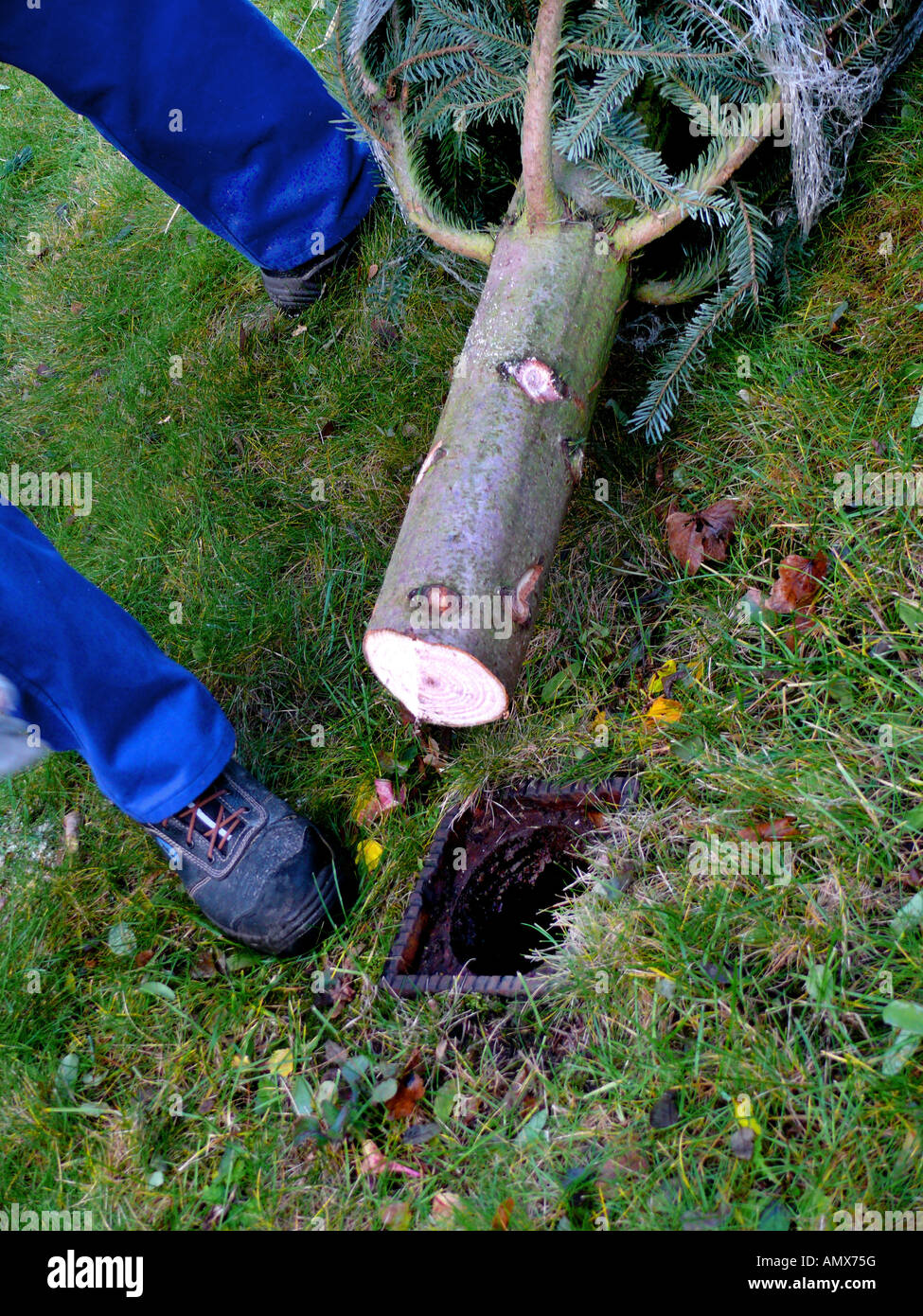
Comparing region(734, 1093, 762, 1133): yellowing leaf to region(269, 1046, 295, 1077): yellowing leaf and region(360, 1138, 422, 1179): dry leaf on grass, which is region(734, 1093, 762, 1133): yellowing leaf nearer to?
region(360, 1138, 422, 1179): dry leaf on grass

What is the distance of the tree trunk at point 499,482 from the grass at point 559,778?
1.11ft

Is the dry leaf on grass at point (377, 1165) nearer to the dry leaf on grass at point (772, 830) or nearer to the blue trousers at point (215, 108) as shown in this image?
→ the dry leaf on grass at point (772, 830)

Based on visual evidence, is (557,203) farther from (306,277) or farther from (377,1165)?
(377,1165)

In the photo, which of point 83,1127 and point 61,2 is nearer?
point 83,1127

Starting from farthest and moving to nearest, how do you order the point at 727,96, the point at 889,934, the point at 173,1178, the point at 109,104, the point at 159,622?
the point at 159,622 < the point at 109,104 < the point at 727,96 < the point at 173,1178 < the point at 889,934

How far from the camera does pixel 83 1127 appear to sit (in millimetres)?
1830

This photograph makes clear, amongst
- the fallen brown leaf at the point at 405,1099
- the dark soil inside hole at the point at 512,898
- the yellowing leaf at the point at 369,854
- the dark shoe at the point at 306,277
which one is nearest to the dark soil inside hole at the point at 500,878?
the dark soil inside hole at the point at 512,898

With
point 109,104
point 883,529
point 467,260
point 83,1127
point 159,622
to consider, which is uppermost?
point 109,104

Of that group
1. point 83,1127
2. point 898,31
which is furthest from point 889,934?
point 898,31

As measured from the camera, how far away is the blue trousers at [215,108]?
234 cm

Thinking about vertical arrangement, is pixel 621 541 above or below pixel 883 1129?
above

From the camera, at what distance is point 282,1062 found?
5.93 feet

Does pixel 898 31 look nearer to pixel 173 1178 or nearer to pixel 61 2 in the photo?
pixel 61 2
